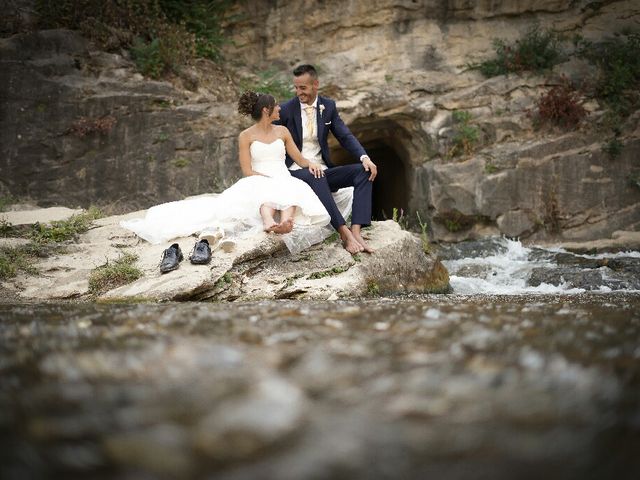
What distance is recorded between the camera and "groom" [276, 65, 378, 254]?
237 inches

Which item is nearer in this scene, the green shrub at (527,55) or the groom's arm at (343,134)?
the groom's arm at (343,134)

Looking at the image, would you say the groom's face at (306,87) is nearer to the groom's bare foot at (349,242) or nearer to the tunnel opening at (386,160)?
the groom's bare foot at (349,242)

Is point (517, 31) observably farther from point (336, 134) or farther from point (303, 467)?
point (303, 467)

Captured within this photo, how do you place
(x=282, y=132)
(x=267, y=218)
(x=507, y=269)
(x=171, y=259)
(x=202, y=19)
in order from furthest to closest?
(x=202, y=19) < (x=507, y=269) < (x=282, y=132) < (x=267, y=218) < (x=171, y=259)

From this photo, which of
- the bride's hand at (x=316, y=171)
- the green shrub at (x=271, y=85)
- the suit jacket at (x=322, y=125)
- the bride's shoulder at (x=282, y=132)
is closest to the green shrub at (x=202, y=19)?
the green shrub at (x=271, y=85)

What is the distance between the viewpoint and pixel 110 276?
5117 mm

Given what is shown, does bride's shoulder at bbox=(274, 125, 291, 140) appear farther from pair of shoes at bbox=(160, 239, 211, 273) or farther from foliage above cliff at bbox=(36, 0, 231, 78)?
foliage above cliff at bbox=(36, 0, 231, 78)

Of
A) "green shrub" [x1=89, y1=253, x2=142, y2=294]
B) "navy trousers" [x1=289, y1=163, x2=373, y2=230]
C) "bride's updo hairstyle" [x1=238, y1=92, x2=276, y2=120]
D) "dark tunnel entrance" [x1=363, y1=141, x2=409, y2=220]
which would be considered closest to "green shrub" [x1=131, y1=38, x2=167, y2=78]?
"bride's updo hairstyle" [x1=238, y1=92, x2=276, y2=120]

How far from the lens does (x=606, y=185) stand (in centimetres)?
1162

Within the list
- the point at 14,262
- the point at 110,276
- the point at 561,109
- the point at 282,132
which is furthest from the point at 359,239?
the point at 561,109

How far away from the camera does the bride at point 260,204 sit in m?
5.65

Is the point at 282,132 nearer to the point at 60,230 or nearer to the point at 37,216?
the point at 60,230

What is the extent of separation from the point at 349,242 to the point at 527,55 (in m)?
9.49

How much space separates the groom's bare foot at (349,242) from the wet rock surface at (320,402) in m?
3.29
